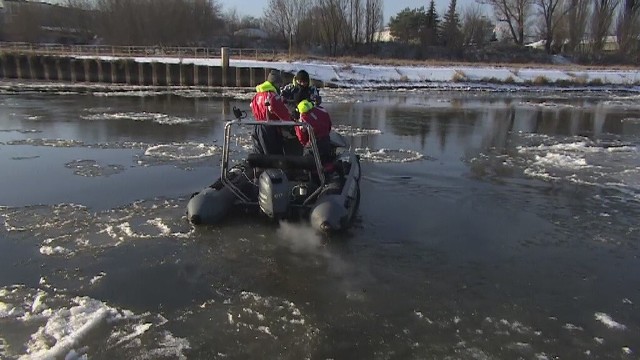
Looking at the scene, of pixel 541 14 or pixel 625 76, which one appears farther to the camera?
pixel 541 14

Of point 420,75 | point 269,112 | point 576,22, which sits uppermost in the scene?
point 576,22

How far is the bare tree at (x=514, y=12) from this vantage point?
A: 6344 centimetres

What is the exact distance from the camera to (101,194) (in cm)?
787

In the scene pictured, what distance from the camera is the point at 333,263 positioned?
A: 5656mm

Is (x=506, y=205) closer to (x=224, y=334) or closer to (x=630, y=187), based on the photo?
(x=630, y=187)

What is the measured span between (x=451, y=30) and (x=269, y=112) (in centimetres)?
6051

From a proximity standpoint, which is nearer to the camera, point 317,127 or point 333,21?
point 317,127

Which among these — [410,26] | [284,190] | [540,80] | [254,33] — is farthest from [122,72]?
[410,26]

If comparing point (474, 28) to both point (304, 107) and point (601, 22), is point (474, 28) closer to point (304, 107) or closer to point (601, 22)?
point (601, 22)

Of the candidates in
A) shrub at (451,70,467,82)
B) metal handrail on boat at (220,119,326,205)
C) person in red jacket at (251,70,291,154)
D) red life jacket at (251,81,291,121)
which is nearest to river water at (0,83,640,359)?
metal handrail on boat at (220,119,326,205)

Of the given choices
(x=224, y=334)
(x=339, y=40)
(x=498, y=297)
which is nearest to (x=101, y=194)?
(x=224, y=334)

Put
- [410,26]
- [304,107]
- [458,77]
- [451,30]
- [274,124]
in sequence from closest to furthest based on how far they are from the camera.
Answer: [274,124] → [304,107] → [458,77] → [451,30] → [410,26]

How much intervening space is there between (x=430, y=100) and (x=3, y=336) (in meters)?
23.5

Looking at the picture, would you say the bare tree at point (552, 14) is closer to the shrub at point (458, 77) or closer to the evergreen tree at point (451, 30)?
the evergreen tree at point (451, 30)
